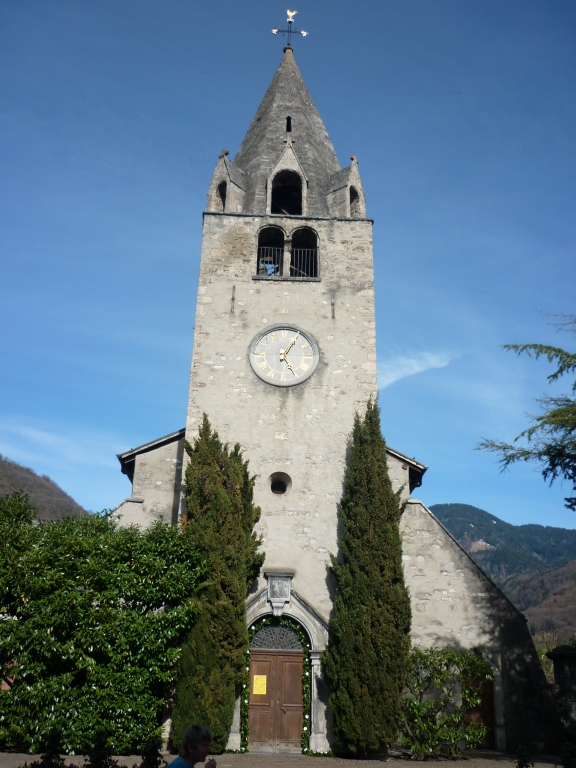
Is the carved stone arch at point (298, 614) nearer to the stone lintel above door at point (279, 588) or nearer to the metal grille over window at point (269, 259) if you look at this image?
the stone lintel above door at point (279, 588)

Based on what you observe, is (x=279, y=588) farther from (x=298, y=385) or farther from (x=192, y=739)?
(x=192, y=739)

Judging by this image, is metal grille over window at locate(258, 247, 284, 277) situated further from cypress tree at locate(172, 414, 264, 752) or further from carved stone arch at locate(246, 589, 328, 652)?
carved stone arch at locate(246, 589, 328, 652)

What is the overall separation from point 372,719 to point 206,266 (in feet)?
39.3

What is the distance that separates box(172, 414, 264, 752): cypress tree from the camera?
12.8m

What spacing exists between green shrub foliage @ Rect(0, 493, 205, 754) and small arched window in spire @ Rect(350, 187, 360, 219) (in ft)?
37.8

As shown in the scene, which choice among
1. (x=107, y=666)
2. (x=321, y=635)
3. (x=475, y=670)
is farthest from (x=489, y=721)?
(x=107, y=666)

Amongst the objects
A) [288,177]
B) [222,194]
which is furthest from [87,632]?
[288,177]

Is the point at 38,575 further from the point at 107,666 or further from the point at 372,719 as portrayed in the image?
the point at 372,719

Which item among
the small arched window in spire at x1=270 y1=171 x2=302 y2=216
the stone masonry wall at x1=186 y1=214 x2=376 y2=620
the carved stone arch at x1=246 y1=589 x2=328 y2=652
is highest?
the small arched window in spire at x1=270 y1=171 x2=302 y2=216

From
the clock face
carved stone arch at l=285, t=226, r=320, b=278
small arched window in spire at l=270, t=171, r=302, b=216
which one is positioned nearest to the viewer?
the clock face

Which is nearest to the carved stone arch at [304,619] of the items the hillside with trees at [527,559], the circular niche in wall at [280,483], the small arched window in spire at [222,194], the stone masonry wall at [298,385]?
the stone masonry wall at [298,385]

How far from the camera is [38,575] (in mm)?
12562

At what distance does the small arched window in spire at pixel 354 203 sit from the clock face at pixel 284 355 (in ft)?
15.6

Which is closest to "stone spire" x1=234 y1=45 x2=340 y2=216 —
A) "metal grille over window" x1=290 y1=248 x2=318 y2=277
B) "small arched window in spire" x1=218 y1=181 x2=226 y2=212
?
"small arched window in spire" x1=218 y1=181 x2=226 y2=212
